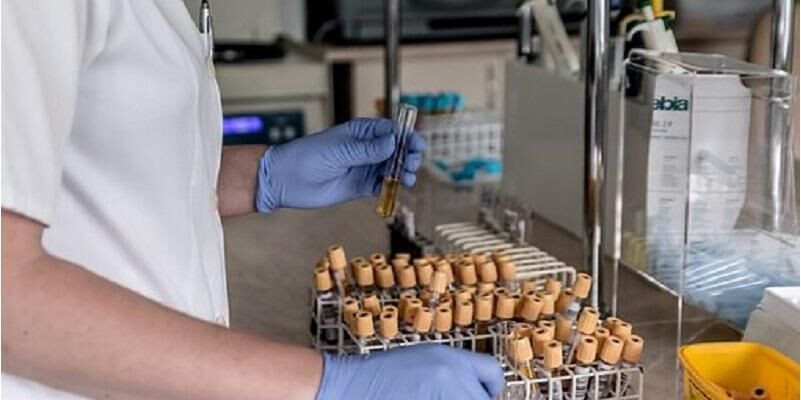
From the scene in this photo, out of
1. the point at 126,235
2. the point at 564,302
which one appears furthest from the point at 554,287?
the point at 126,235

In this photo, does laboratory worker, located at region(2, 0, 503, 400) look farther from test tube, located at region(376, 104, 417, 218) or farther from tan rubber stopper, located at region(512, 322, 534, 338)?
test tube, located at region(376, 104, 417, 218)

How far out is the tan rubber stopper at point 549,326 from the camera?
100cm

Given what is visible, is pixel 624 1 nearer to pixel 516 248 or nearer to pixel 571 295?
pixel 516 248

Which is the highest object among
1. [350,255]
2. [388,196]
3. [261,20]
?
[261,20]

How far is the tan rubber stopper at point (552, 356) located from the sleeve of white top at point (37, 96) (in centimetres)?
44

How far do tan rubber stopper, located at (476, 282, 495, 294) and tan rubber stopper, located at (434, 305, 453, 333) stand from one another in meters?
0.07

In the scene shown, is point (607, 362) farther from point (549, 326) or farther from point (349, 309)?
point (349, 309)

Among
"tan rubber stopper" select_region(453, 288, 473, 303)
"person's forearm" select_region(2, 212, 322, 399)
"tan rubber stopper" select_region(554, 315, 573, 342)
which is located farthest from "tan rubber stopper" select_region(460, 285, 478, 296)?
"person's forearm" select_region(2, 212, 322, 399)

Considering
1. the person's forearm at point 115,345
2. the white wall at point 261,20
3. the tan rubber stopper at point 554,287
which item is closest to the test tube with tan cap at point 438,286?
the tan rubber stopper at point 554,287

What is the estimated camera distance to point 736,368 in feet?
3.12

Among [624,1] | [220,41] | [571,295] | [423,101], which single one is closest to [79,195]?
[571,295]

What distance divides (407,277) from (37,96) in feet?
1.76

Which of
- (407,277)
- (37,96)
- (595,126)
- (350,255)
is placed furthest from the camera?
(350,255)

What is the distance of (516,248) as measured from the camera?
136 centimetres
